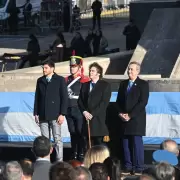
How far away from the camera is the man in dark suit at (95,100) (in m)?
10.5

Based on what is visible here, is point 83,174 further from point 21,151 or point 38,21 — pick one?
point 38,21

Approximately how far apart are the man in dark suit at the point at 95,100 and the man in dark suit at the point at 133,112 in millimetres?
225

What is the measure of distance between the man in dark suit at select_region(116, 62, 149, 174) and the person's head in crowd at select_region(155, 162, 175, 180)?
3193 mm

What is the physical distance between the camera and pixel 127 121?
10.4 m

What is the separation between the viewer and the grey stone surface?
17.7m

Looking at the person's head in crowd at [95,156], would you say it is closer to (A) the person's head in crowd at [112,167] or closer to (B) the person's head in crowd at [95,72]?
(A) the person's head in crowd at [112,167]

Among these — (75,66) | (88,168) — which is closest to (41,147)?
(88,168)

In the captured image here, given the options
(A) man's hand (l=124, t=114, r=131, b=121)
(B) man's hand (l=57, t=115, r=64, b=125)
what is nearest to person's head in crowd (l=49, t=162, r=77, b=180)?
(A) man's hand (l=124, t=114, r=131, b=121)

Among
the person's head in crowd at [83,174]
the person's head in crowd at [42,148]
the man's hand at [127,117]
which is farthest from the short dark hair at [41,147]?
the man's hand at [127,117]

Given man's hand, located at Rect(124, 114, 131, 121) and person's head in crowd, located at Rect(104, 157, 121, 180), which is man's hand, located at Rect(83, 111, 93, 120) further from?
person's head in crowd, located at Rect(104, 157, 121, 180)

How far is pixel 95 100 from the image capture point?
10578 millimetres

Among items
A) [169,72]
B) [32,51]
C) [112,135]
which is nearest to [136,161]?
[112,135]

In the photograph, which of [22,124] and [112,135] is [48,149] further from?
[22,124]

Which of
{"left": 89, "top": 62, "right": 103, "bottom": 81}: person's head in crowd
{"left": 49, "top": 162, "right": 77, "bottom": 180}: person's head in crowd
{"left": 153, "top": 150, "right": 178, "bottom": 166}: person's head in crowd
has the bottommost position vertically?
{"left": 153, "top": 150, "right": 178, "bottom": 166}: person's head in crowd
